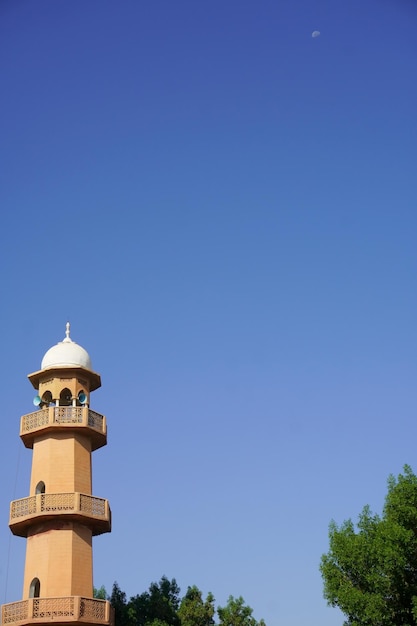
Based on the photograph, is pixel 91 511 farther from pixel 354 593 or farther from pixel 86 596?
pixel 354 593

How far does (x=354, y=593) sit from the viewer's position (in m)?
38.8

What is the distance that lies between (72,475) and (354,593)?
15.1 meters

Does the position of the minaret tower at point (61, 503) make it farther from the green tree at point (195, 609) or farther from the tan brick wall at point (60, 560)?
the green tree at point (195, 609)

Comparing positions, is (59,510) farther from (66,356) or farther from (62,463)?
(66,356)

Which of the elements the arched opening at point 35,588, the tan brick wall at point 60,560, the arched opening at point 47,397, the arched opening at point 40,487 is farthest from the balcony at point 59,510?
the arched opening at point 47,397

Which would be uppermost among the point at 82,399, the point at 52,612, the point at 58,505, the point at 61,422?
the point at 82,399

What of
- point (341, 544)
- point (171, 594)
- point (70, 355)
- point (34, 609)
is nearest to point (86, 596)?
point (34, 609)

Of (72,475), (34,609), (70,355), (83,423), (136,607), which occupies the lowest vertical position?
(34,609)

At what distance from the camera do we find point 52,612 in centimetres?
3244

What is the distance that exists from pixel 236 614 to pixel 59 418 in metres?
20.4

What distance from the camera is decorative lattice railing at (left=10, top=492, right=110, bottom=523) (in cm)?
3469

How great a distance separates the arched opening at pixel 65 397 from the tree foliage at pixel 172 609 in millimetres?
14531

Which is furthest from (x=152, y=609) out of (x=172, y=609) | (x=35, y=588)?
(x=35, y=588)

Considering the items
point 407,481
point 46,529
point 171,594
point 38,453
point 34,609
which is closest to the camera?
point 34,609
